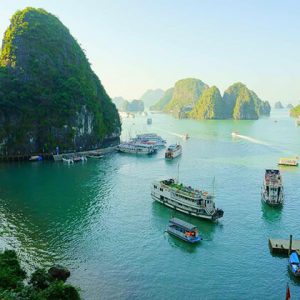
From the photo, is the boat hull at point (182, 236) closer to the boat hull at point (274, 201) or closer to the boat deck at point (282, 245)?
the boat deck at point (282, 245)

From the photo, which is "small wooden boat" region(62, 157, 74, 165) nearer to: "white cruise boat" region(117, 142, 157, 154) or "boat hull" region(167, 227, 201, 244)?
"white cruise boat" region(117, 142, 157, 154)

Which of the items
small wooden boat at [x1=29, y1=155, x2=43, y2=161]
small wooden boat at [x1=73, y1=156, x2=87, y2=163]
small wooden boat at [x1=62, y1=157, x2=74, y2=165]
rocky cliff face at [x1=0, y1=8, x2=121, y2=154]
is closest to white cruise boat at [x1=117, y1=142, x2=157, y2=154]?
rocky cliff face at [x1=0, y1=8, x2=121, y2=154]

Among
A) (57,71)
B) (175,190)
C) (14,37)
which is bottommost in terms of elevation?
(175,190)

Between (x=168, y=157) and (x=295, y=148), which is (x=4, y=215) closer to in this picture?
(x=168, y=157)

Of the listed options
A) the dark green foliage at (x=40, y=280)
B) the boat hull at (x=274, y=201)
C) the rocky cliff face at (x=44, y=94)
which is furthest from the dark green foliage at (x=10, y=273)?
the rocky cliff face at (x=44, y=94)

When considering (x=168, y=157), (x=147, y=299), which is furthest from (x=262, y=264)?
(x=168, y=157)

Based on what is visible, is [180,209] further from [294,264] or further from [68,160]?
[68,160]
